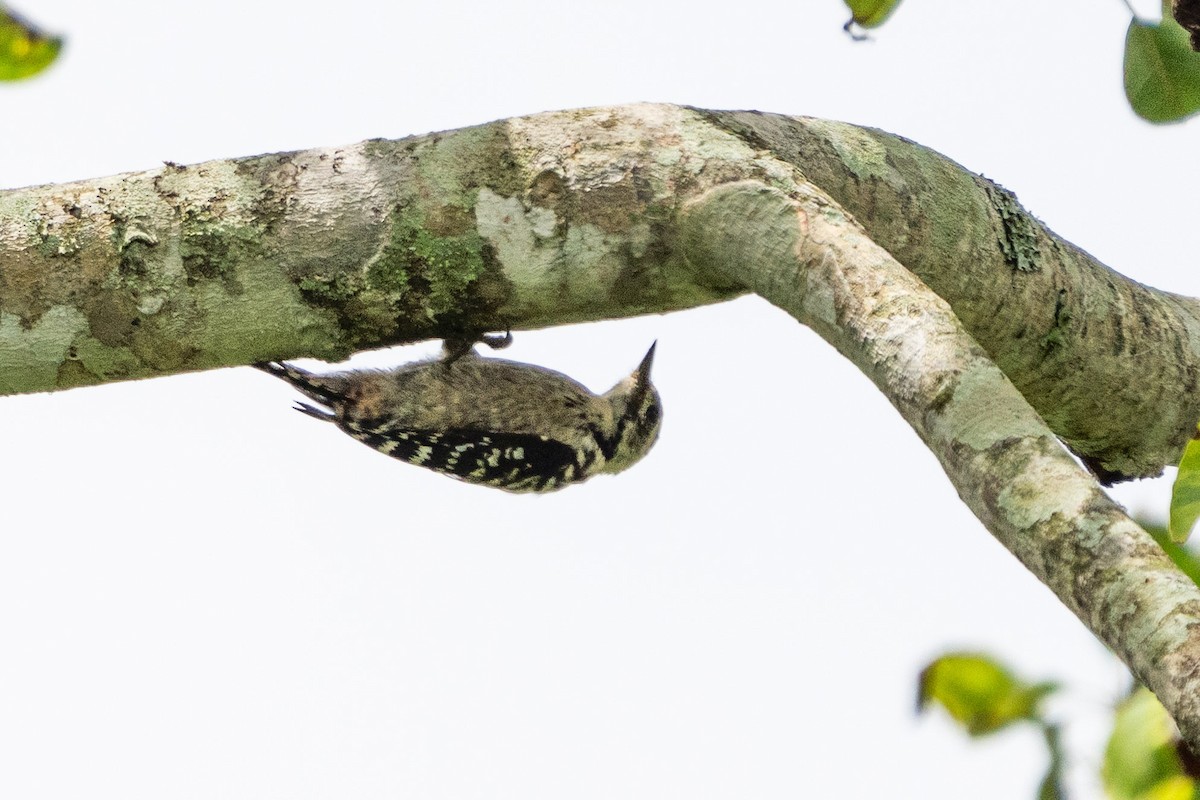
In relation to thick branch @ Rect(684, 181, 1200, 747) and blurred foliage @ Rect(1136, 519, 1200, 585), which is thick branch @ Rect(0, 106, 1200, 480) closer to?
thick branch @ Rect(684, 181, 1200, 747)

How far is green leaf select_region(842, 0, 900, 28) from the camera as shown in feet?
10.9

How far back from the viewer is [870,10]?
332cm

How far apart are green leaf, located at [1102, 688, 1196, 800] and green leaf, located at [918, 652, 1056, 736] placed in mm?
220

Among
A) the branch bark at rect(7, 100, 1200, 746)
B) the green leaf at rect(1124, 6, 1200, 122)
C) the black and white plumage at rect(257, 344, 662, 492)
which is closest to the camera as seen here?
the branch bark at rect(7, 100, 1200, 746)

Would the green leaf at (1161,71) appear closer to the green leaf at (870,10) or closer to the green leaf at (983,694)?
the green leaf at (870,10)

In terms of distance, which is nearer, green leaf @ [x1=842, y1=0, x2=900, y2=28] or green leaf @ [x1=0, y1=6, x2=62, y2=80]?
green leaf @ [x1=0, y1=6, x2=62, y2=80]

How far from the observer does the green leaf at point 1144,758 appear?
2141 millimetres

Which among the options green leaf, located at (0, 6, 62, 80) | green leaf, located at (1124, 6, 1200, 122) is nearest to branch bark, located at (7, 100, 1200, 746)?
green leaf, located at (0, 6, 62, 80)

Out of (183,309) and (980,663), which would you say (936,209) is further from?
(183,309)

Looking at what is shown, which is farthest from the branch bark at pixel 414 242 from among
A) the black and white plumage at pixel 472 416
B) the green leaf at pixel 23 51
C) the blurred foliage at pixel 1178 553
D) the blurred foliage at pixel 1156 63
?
the black and white plumage at pixel 472 416

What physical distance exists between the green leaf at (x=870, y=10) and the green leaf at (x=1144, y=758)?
1.80m

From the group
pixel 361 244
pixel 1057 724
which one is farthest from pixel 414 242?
pixel 1057 724

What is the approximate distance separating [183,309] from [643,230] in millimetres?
1068

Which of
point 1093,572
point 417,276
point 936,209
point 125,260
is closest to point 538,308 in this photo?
point 417,276
